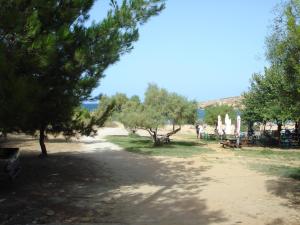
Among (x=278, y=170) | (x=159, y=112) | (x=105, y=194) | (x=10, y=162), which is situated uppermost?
(x=159, y=112)

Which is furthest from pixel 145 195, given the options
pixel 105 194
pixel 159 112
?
pixel 159 112

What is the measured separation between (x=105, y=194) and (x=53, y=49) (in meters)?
4.70

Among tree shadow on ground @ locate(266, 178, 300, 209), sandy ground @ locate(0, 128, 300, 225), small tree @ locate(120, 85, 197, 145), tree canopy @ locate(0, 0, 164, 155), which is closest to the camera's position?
tree canopy @ locate(0, 0, 164, 155)

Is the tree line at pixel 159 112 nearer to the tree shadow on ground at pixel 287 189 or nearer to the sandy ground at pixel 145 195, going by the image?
the sandy ground at pixel 145 195

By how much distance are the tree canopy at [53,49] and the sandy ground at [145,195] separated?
2125mm

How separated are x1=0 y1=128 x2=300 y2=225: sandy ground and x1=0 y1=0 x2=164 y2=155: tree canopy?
213 centimetres

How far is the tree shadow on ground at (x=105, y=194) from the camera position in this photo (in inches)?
361

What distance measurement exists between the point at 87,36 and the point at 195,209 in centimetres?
465

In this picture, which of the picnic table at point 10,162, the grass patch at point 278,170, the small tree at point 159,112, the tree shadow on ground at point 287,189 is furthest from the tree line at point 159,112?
the picnic table at point 10,162

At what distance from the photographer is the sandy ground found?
912 cm

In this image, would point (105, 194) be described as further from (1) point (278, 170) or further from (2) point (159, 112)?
(2) point (159, 112)

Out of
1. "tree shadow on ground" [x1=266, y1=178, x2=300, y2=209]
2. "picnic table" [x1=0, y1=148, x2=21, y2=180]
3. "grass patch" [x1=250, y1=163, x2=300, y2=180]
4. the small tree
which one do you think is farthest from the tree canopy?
the small tree

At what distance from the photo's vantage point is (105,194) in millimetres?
11867

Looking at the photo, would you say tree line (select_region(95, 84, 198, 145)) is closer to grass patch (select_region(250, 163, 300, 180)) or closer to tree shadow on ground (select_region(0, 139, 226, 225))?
tree shadow on ground (select_region(0, 139, 226, 225))
